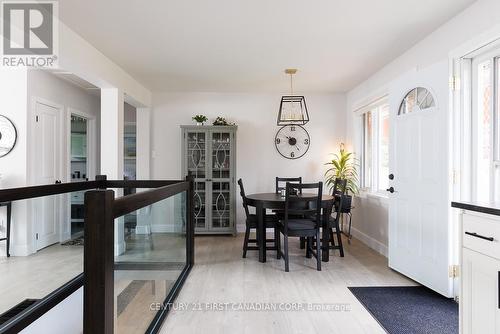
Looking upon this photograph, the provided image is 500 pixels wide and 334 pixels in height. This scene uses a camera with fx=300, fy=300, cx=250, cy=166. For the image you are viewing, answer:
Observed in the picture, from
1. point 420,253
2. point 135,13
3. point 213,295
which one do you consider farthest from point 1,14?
point 420,253

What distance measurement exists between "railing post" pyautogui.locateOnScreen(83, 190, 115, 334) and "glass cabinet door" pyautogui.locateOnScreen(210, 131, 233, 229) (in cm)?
363

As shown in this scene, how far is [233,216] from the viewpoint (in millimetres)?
4836

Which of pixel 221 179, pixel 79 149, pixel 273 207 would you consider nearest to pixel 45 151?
pixel 79 149

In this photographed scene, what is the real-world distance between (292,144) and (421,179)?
2.64 m

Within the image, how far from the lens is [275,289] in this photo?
277 centimetres

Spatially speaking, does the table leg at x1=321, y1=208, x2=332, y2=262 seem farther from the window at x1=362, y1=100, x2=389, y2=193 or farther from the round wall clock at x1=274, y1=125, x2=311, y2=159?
the round wall clock at x1=274, y1=125, x2=311, y2=159

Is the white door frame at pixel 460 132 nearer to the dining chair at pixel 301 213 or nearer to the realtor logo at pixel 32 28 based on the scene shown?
the dining chair at pixel 301 213

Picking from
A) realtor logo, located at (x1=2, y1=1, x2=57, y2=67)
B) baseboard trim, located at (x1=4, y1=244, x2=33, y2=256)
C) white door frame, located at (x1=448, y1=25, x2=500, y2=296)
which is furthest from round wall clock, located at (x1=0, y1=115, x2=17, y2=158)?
white door frame, located at (x1=448, y1=25, x2=500, y2=296)

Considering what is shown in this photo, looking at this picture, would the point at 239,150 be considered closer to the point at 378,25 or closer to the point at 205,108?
the point at 205,108

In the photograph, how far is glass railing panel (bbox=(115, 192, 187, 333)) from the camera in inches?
72.5

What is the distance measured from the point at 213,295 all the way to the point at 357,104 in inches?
141

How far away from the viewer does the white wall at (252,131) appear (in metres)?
5.20

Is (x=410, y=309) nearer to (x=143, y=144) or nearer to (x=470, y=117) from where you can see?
(x=470, y=117)

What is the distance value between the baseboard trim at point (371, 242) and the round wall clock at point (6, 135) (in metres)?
4.81
